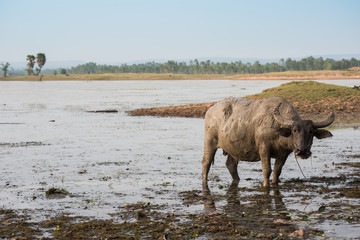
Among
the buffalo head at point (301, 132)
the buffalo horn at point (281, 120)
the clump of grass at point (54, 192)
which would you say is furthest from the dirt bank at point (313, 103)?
the clump of grass at point (54, 192)

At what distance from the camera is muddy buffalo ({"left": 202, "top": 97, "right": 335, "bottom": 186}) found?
40.7ft

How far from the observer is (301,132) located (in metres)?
12.1

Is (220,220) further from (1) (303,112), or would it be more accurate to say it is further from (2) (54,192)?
(1) (303,112)

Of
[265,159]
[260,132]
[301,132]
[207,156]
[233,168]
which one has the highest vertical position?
[301,132]

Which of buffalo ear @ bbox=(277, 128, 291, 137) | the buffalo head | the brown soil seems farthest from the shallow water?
the brown soil

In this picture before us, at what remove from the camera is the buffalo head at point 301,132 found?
12.0 m

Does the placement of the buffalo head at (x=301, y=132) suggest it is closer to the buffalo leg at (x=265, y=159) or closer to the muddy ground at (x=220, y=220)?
the buffalo leg at (x=265, y=159)

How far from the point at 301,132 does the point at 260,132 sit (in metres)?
1.46

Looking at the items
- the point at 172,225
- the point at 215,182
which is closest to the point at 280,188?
the point at 215,182

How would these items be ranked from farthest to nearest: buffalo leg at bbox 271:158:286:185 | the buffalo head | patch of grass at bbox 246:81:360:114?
1. patch of grass at bbox 246:81:360:114
2. buffalo leg at bbox 271:158:286:185
3. the buffalo head

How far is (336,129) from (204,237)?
19.9m

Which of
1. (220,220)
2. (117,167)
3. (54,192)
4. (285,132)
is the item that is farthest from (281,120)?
(117,167)

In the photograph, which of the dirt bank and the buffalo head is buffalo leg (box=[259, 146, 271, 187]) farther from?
the dirt bank

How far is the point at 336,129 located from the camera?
89.2 feet
